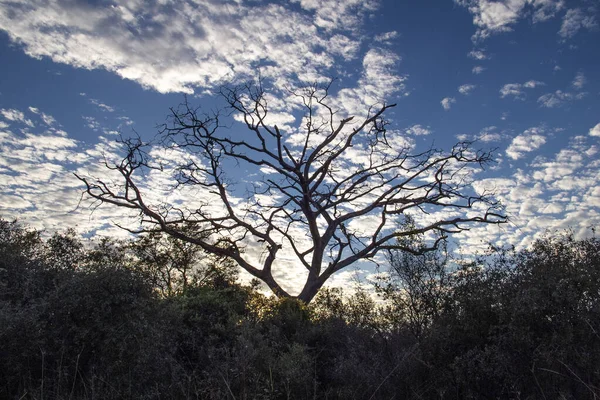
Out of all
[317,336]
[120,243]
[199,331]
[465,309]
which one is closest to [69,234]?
[120,243]

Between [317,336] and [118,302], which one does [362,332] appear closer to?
[317,336]

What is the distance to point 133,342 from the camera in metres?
8.43

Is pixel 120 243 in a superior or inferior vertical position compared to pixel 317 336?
superior

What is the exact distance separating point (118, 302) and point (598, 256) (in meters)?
10.1

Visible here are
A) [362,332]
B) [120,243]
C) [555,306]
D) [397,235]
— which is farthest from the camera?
[120,243]

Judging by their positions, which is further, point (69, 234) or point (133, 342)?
point (69, 234)

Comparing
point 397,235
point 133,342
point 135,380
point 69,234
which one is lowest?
point 135,380

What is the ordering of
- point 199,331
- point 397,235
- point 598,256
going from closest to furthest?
point 598,256
point 199,331
point 397,235

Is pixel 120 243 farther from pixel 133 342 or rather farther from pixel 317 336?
pixel 133 342

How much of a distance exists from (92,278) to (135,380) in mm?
2273

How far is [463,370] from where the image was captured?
28.5ft

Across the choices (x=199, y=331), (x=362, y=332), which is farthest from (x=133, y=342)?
(x=362, y=332)

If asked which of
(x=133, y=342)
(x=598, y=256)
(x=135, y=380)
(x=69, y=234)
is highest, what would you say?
(x=69, y=234)

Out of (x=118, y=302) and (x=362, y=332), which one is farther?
(x=362, y=332)
